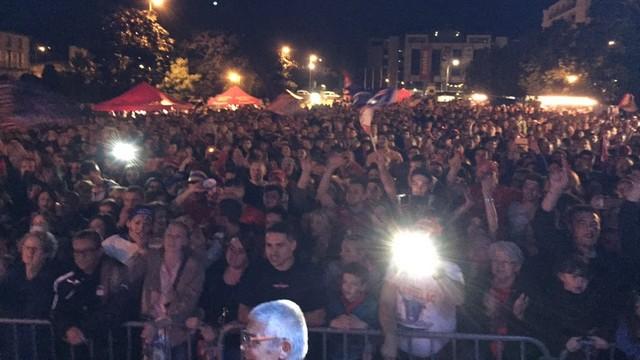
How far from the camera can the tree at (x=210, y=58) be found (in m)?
37.3

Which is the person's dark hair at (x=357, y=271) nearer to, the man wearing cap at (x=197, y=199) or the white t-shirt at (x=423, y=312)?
the white t-shirt at (x=423, y=312)

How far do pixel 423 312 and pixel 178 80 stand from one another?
27.2m

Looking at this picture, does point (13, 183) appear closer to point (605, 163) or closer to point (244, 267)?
point (244, 267)

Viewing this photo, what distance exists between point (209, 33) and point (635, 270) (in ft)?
117

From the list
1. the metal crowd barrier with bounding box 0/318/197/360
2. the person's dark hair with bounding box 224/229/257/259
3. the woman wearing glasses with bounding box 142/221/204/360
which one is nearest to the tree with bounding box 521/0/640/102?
the person's dark hair with bounding box 224/229/257/259

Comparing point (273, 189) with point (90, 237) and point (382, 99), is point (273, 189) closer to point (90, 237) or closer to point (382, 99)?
point (90, 237)

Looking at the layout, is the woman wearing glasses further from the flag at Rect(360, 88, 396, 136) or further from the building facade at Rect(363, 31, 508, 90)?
the building facade at Rect(363, 31, 508, 90)

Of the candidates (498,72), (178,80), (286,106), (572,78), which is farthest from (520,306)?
(498,72)

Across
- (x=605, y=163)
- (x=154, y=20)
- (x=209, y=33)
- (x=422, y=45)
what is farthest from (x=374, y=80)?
(x=605, y=163)

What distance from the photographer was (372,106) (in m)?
13.4

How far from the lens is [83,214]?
823cm

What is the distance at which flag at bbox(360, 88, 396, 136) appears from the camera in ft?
42.0

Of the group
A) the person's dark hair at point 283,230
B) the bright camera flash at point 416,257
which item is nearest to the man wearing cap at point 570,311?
the bright camera flash at point 416,257

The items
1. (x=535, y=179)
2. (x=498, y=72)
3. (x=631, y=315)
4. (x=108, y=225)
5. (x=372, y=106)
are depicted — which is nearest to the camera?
(x=631, y=315)
